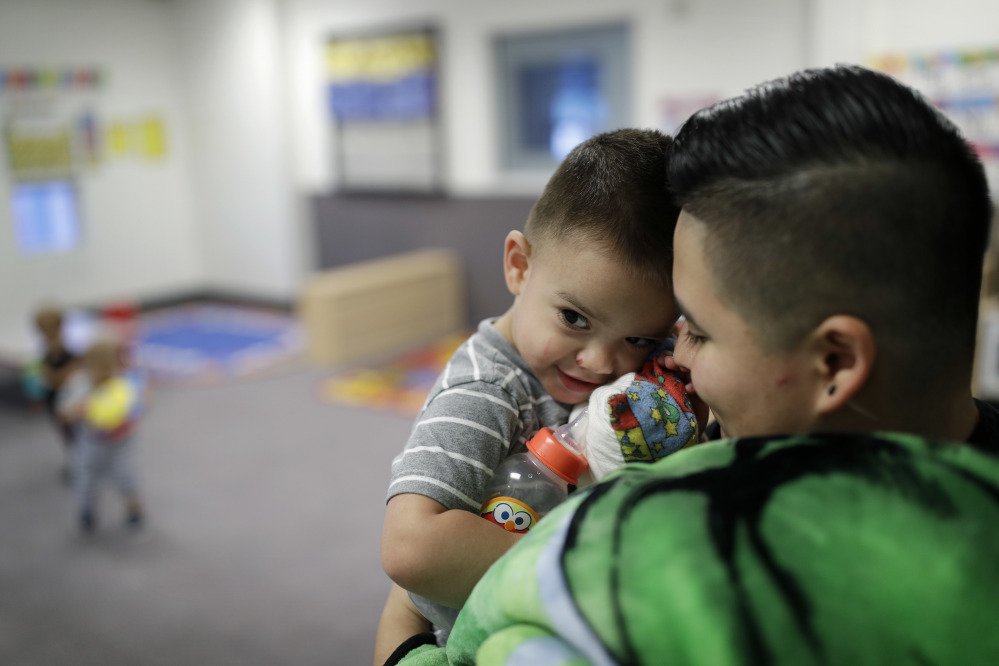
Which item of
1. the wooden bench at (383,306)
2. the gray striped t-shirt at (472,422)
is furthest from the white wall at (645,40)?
the gray striped t-shirt at (472,422)

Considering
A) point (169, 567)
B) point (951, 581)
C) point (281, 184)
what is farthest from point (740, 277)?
point (281, 184)

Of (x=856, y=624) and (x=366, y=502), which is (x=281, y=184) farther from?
(x=856, y=624)

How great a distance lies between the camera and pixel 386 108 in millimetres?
6074

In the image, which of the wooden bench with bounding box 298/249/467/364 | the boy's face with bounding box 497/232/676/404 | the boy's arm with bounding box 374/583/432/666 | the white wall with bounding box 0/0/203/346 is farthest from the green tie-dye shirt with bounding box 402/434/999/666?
the white wall with bounding box 0/0/203/346

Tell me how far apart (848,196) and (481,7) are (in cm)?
535

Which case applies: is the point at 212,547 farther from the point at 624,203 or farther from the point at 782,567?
the point at 782,567

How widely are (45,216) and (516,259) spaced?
6.57m

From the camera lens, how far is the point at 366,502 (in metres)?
3.46

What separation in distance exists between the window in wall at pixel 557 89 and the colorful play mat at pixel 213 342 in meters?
2.10

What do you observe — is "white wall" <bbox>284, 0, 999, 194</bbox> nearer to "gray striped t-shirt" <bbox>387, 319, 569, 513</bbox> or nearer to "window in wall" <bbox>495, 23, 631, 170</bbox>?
"window in wall" <bbox>495, 23, 631, 170</bbox>

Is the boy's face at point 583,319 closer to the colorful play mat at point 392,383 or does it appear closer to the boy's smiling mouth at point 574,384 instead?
the boy's smiling mouth at point 574,384

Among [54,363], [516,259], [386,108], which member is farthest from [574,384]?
[386,108]

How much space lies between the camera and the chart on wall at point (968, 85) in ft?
13.1

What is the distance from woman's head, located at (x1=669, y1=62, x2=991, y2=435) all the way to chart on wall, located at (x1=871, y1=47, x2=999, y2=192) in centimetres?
392
